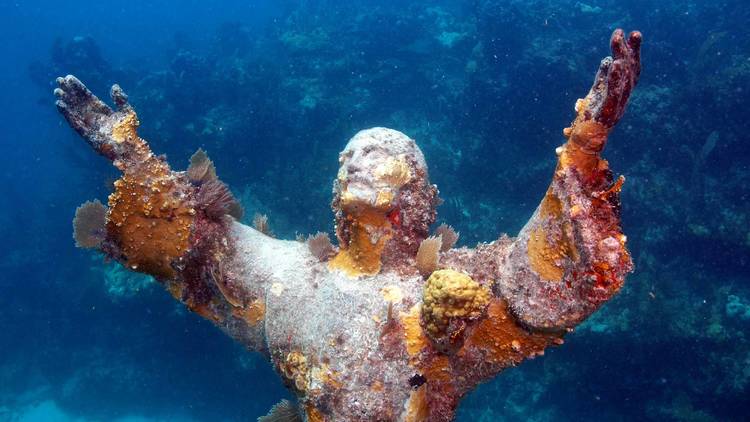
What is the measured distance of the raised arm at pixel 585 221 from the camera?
6.35 ft

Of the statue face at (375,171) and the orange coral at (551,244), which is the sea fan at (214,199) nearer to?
the statue face at (375,171)

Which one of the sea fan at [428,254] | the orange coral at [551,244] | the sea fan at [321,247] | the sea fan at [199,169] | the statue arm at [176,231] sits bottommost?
the orange coral at [551,244]

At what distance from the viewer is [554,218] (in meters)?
2.34

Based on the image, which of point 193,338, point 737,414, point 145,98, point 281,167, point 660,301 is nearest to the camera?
point 737,414

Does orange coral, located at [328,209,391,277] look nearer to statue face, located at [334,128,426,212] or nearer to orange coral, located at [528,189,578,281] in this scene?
statue face, located at [334,128,426,212]

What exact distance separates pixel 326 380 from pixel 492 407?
9952mm

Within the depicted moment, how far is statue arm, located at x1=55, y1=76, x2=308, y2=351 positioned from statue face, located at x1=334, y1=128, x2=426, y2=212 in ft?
2.84

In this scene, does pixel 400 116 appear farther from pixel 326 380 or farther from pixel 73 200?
pixel 73 200

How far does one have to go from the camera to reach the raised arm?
1936mm

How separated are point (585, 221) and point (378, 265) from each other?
5.25 feet

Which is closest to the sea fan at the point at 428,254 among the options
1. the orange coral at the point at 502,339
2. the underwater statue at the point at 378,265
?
the underwater statue at the point at 378,265

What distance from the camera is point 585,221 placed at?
6.98 feet

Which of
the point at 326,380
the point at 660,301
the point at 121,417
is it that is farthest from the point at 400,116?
the point at 121,417

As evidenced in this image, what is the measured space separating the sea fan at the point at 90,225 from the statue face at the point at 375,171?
2.07 metres
